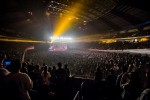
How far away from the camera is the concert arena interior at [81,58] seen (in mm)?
4600

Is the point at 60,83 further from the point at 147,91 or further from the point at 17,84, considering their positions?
the point at 147,91

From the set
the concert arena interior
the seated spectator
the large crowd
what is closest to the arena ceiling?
the concert arena interior

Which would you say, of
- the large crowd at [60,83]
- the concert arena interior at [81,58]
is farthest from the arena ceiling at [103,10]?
the large crowd at [60,83]

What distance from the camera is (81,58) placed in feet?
72.9

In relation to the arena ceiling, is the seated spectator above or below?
below

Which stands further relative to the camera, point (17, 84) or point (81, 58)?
point (81, 58)

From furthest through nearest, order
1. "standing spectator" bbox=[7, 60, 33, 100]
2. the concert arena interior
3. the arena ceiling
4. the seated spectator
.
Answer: the arena ceiling → the concert arena interior → "standing spectator" bbox=[7, 60, 33, 100] → the seated spectator

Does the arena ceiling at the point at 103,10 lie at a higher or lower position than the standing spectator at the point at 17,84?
higher

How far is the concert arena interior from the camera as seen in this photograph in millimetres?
4600

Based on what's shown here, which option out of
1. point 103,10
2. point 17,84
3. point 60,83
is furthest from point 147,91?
point 103,10

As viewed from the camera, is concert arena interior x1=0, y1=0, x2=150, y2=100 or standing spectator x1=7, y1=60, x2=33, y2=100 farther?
concert arena interior x1=0, y1=0, x2=150, y2=100

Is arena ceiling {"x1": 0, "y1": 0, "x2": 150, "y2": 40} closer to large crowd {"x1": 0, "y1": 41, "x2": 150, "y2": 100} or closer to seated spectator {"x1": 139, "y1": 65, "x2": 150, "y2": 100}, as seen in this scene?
large crowd {"x1": 0, "y1": 41, "x2": 150, "y2": 100}

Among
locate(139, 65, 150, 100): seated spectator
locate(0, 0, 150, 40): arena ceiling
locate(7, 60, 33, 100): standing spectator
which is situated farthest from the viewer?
locate(0, 0, 150, 40): arena ceiling

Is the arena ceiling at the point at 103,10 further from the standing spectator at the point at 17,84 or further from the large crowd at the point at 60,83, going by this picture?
the standing spectator at the point at 17,84
